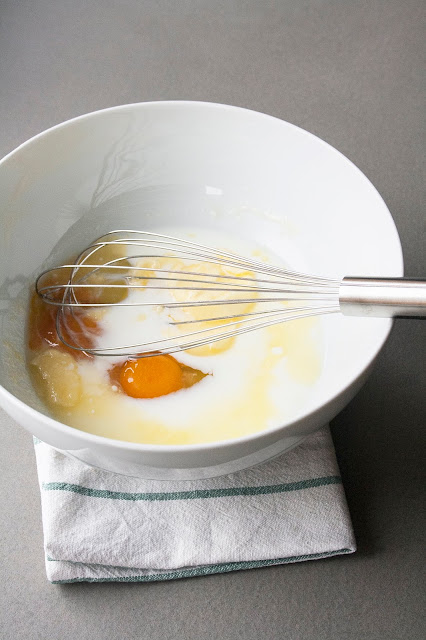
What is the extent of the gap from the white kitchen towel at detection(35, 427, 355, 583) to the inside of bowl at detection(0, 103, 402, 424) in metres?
0.10

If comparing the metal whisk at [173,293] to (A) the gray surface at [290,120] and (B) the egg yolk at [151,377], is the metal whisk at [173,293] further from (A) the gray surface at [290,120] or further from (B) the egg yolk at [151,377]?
(A) the gray surface at [290,120]

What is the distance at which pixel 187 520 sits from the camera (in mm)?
711

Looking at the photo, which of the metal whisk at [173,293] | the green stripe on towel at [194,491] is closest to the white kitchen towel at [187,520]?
the green stripe on towel at [194,491]

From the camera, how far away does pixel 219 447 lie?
591 mm

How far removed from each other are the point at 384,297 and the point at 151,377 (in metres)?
0.25

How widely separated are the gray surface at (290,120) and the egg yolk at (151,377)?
14cm

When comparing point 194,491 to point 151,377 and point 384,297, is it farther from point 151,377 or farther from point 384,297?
point 384,297

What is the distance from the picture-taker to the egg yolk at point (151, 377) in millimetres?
750

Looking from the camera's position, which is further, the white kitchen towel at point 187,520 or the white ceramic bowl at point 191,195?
the white ceramic bowl at point 191,195

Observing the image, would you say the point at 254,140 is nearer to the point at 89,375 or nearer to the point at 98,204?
the point at 98,204

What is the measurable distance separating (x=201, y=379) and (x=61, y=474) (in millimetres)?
163

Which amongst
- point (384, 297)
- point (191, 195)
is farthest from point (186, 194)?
point (384, 297)

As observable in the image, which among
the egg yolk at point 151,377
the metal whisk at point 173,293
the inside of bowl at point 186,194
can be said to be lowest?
the egg yolk at point 151,377

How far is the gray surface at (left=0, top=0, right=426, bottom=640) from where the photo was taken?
0.69m
